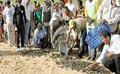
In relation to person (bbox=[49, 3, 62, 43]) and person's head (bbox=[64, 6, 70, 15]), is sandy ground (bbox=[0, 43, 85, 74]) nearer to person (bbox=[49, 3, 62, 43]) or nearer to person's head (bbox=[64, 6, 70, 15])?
person (bbox=[49, 3, 62, 43])

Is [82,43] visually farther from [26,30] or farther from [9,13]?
[9,13]

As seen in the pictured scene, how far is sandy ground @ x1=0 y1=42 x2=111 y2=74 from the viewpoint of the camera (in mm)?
9852

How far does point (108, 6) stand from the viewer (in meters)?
9.91

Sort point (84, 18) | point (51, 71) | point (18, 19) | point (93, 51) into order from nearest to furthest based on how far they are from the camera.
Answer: point (51, 71), point (93, 51), point (84, 18), point (18, 19)

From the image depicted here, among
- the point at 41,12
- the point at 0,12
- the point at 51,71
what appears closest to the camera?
the point at 51,71

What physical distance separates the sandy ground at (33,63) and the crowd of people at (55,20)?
0.57 metres

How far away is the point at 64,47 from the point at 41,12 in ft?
9.43

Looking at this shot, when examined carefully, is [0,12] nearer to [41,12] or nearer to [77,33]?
[41,12]

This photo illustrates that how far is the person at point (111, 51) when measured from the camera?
7.90 metres

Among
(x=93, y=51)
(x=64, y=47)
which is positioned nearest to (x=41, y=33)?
(x=64, y=47)

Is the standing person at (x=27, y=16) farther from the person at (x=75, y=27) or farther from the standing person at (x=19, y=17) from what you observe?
the person at (x=75, y=27)

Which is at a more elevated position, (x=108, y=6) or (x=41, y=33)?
(x=108, y=6)

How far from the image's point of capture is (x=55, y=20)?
41.1 ft

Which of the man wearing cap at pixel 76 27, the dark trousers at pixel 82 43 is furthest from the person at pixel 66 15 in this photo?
the dark trousers at pixel 82 43
